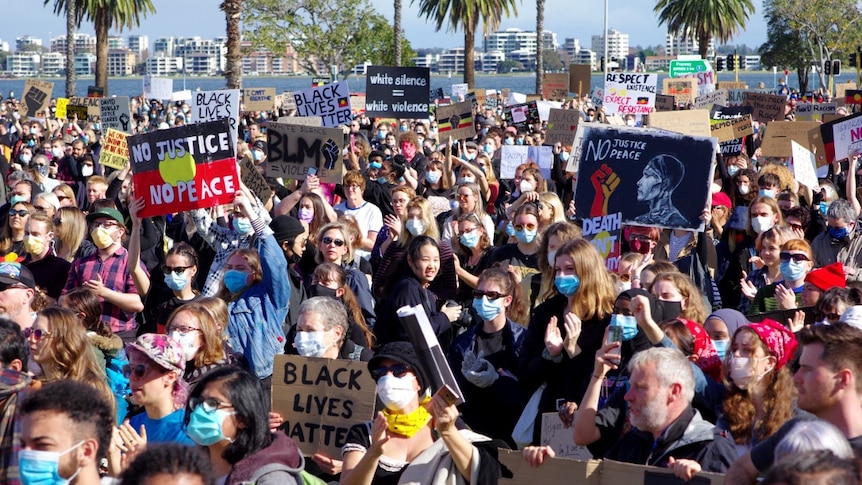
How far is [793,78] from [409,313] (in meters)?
153

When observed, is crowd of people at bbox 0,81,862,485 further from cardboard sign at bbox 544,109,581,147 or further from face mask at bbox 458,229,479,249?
cardboard sign at bbox 544,109,581,147

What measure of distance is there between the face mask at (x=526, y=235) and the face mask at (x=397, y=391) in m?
3.93

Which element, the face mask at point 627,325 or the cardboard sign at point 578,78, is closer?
the face mask at point 627,325

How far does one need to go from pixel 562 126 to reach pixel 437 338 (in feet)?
37.8

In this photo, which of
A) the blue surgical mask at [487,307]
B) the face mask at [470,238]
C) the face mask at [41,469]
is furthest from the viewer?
the face mask at [470,238]

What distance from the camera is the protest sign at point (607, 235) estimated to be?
26.4 feet

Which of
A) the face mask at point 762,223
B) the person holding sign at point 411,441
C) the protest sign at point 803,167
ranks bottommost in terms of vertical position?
the person holding sign at point 411,441

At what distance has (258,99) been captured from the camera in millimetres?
31922

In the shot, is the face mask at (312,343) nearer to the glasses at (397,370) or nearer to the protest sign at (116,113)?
the glasses at (397,370)

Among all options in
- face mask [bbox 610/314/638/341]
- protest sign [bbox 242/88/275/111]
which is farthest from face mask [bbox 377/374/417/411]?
protest sign [bbox 242/88/275/111]

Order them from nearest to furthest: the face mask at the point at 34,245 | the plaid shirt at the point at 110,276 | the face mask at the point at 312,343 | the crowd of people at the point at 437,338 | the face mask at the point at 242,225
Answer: the crowd of people at the point at 437,338
the face mask at the point at 312,343
the plaid shirt at the point at 110,276
the face mask at the point at 242,225
the face mask at the point at 34,245

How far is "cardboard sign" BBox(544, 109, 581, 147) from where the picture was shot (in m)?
18.1

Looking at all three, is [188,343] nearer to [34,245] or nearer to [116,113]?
[34,245]

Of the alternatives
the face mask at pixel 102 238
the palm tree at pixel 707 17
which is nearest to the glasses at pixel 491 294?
the face mask at pixel 102 238
